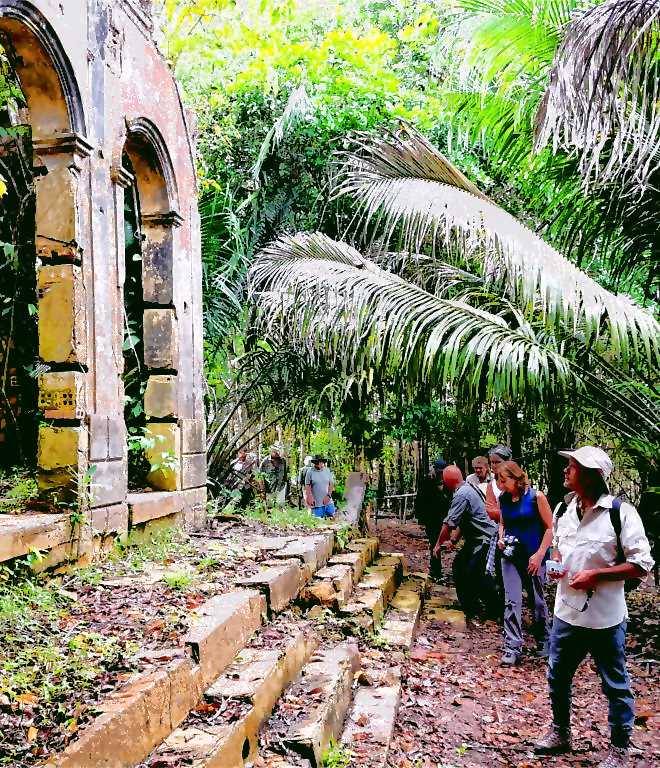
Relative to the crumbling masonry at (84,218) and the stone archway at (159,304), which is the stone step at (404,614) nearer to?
the crumbling masonry at (84,218)

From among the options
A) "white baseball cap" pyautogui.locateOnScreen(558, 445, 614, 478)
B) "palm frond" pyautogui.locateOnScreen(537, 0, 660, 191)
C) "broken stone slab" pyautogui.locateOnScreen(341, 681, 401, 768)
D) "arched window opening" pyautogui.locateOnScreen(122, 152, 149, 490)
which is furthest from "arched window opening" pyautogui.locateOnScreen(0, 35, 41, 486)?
"white baseball cap" pyautogui.locateOnScreen(558, 445, 614, 478)

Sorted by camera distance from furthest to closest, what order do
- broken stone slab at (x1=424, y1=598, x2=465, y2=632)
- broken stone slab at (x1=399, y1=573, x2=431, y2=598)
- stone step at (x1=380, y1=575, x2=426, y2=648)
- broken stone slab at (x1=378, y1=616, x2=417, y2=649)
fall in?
broken stone slab at (x1=399, y1=573, x2=431, y2=598) → broken stone slab at (x1=424, y1=598, x2=465, y2=632) → stone step at (x1=380, y1=575, x2=426, y2=648) → broken stone slab at (x1=378, y1=616, x2=417, y2=649)

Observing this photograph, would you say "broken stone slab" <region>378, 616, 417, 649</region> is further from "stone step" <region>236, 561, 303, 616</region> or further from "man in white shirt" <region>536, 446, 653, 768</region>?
"man in white shirt" <region>536, 446, 653, 768</region>

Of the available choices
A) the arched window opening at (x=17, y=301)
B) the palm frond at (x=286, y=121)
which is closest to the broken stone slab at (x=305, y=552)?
the arched window opening at (x=17, y=301)

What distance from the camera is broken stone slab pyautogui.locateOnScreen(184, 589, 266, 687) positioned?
124 inches

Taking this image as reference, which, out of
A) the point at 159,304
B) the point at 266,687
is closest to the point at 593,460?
the point at 266,687

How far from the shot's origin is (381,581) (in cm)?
654

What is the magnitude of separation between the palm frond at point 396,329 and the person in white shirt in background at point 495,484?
566 mm

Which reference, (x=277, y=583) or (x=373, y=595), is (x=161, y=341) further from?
(x=373, y=595)

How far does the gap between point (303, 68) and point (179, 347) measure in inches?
220

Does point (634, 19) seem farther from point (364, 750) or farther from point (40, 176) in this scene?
point (364, 750)

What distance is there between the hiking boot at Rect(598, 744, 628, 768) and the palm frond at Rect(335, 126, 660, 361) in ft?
10.0

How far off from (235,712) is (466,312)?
4502 millimetres

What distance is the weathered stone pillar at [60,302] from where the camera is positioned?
454cm
